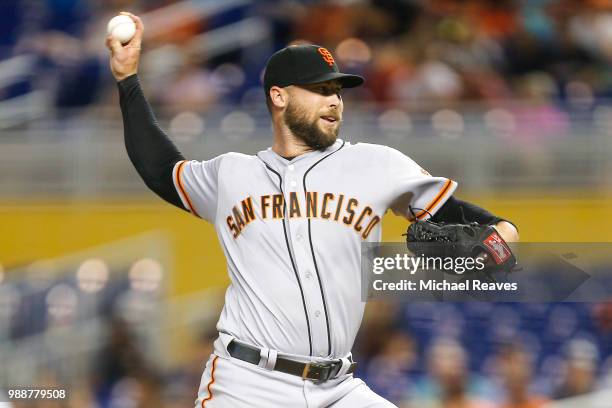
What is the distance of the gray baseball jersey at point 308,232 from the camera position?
3.87m

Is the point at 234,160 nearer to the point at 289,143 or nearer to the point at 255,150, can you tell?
the point at 289,143

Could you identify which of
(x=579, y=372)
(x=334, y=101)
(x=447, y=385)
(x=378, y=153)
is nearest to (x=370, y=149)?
(x=378, y=153)

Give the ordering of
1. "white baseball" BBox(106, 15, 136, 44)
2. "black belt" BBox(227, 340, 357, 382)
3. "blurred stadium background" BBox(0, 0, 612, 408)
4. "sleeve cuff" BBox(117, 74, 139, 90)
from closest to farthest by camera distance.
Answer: "black belt" BBox(227, 340, 357, 382), "white baseball" BBox(106, 15, 136, 44), "sleeve cuff" BBox(117, 74, 139, 90), "blurred stadium background" BBox(0, 0, 612, 408)

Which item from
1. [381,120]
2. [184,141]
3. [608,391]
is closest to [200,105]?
[184,141]

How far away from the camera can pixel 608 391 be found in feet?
22.1

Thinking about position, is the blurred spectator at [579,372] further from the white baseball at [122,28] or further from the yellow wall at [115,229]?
the white baseball at [122,28]

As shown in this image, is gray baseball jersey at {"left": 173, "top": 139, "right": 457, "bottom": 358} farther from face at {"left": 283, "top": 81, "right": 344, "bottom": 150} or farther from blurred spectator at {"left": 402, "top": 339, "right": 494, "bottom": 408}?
blurred spectator at {"left": 402, "top": 339, "right": 494, "bottom": 408}

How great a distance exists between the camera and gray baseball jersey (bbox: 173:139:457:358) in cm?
387

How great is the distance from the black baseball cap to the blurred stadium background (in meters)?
2.95

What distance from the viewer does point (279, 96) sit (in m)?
4.10

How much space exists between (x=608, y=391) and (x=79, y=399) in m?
3.00

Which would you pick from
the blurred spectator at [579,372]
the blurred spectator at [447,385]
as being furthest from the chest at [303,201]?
the blurred spectator at [579,372]

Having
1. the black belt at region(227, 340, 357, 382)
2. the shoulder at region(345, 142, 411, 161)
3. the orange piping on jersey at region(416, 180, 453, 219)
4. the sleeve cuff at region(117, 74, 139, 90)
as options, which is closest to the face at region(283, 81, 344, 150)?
the shoulder at region(345, 142, 411, 161)

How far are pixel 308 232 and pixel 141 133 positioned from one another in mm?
760
